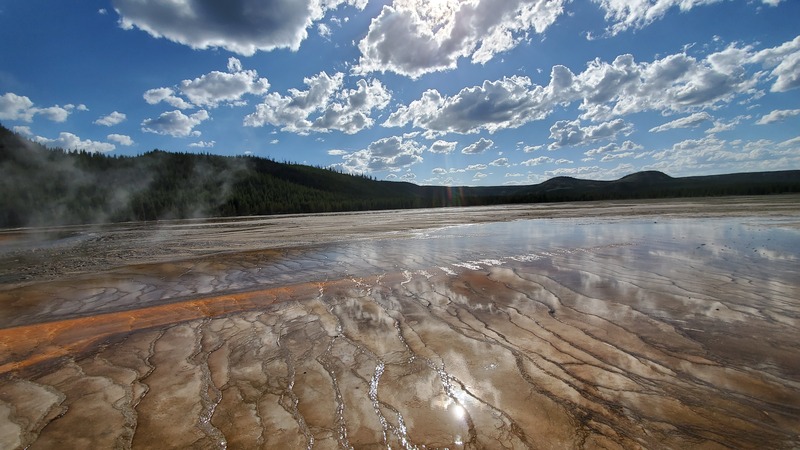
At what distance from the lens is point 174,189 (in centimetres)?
10950

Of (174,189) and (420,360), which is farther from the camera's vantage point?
(174,189)

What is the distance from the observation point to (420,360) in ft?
12.9

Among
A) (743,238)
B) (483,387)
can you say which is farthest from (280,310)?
(743,238)

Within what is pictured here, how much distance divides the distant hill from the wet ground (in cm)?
8693

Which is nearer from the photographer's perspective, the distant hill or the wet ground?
the wet ground

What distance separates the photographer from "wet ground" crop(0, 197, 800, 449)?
271cm

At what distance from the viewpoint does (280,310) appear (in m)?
6.09

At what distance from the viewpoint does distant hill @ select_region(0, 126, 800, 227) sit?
252ft

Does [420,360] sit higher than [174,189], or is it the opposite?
[174,189]

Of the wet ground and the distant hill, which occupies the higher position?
the distant hill

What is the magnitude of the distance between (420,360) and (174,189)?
127 m

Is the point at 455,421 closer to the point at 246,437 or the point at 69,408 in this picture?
the point at 246,437

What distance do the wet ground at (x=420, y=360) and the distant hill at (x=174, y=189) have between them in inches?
3422

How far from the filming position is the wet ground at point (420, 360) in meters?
2.71
